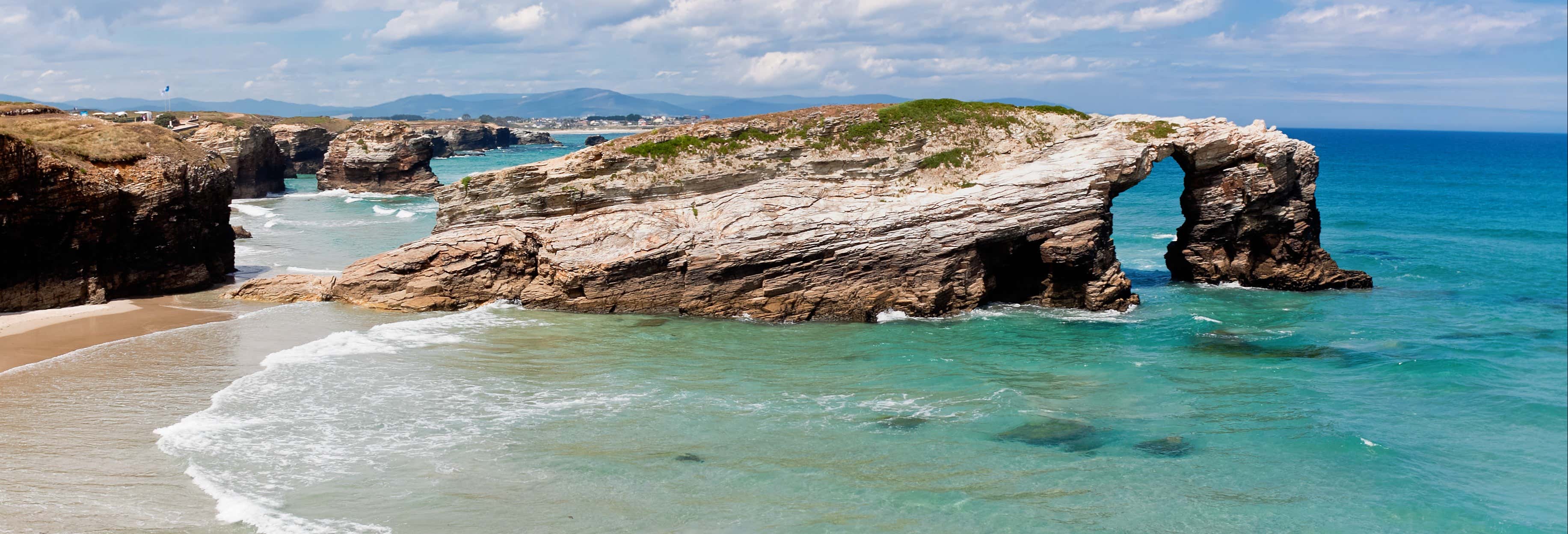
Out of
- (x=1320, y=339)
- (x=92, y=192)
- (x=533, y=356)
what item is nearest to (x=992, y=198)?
(x=1320, y=339)

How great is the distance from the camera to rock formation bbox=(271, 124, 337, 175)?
289 feet

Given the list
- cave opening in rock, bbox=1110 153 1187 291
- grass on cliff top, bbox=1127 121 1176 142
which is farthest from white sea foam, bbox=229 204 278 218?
grass on cliff top, bbox=1127 121 1176 142

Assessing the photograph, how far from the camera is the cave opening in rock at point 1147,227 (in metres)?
33.2

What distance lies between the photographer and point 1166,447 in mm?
14992

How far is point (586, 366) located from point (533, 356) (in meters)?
1.42

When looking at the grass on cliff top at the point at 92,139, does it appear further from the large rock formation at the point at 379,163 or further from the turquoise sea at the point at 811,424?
the large rock formation at the point at 379,163

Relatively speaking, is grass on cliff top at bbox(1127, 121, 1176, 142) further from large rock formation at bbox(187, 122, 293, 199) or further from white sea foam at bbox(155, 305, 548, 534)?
large rock formation at bbox(187, 122, 293, 199)

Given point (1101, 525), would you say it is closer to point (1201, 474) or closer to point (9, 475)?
point (1201, 474)

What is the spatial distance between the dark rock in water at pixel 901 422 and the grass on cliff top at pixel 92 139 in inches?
855

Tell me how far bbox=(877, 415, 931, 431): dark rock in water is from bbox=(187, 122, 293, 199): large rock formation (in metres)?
56.2

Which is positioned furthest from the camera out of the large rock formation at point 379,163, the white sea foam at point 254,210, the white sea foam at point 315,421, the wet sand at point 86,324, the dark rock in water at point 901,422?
the large rock formation at point 379,163

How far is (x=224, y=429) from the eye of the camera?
1445cm

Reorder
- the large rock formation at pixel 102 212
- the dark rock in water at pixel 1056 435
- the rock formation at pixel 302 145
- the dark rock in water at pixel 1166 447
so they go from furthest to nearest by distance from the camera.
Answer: the rock formation at pixel 302 145, the large rock formation at pixel 102 212, the dark rock in water at pixel 1056 435, the dark rock in water at pixel 1166 447

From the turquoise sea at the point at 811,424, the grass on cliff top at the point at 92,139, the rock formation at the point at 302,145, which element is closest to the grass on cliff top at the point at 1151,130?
the turquoise sea at the point at 811,424
